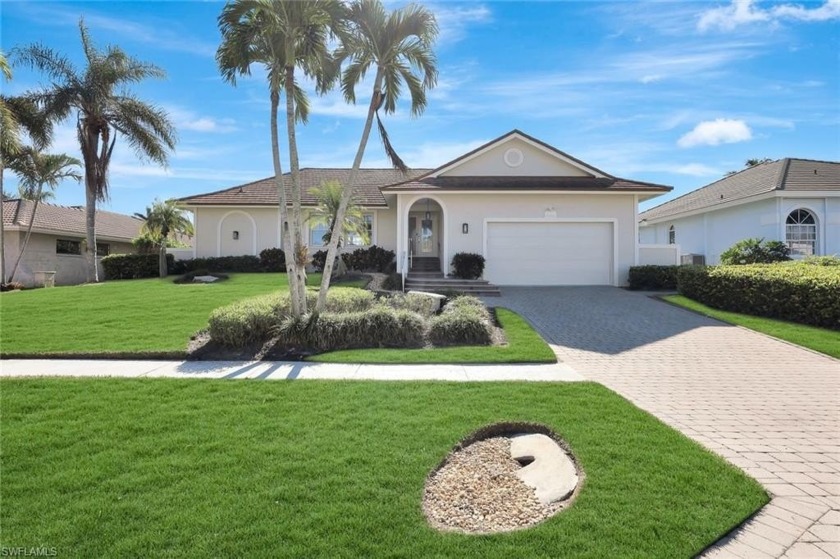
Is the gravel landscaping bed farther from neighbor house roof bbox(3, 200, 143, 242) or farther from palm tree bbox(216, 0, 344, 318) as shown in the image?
neighbor house roof bbox(3, 200, 143, 242)

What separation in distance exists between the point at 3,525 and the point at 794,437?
705 centimetres

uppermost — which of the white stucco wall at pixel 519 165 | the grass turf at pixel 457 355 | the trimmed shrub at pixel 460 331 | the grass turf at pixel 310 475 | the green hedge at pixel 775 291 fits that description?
the white stucco wall at pixel 519 165

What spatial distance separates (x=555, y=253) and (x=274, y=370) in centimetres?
1329

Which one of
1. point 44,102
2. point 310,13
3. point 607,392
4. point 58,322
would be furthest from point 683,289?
point 44,102

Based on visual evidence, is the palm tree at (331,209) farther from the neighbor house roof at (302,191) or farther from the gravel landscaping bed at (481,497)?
the gravel landscaping bed at (481,497)

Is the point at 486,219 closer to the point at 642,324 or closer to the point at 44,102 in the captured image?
the point at 642,324

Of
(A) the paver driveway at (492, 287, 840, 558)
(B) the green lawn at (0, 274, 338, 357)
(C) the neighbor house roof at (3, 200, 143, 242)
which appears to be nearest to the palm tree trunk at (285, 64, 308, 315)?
(B) the green lawn at (0, 274, 338, 357)

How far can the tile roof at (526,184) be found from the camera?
17.0 m

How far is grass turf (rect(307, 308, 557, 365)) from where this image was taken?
763cm

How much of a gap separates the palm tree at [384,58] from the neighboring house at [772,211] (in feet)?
55.9

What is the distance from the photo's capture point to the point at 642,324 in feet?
35.9

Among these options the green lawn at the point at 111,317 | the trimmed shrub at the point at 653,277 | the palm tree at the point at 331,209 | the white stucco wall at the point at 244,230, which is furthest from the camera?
the white stucco wall at the point at 244,230

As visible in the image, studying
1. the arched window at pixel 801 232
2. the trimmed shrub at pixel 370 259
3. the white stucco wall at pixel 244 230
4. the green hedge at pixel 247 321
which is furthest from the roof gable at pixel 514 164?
the green hedge at pixel 247 321

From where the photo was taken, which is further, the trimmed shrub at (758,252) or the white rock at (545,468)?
the trimmed shrub at (758,252)
